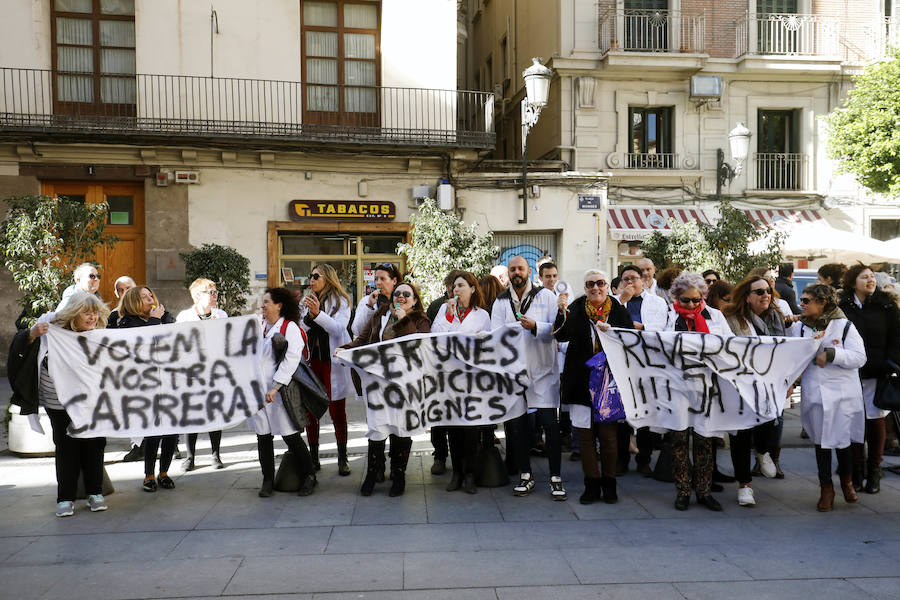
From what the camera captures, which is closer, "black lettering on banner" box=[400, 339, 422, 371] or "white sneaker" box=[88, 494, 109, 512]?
"white sneaker" box=[88, 494, 109, 512]

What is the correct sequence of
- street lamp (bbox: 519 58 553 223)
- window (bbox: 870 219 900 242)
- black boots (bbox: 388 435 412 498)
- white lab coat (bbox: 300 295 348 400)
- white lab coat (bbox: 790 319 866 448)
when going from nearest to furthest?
1. white lab coat (bbox: 790 319 866 448)
2. black boots (bbox: 388 435 412 498)
3. white lab coat (bbox: 300 295 348 400)
4. street lamp (bbox: 519 58 553 223)
5. window (bbox: 870 219 900 242)

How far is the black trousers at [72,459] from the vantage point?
6.11 meters

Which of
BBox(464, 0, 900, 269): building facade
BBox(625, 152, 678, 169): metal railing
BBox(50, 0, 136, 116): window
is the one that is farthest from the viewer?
BBox(625, 152, 678, 169): metal railing

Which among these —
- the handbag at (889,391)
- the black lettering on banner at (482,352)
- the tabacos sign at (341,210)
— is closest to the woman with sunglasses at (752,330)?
the handbag at (889,391)

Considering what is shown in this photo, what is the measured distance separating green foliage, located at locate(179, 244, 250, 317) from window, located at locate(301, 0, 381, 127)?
13.0ft

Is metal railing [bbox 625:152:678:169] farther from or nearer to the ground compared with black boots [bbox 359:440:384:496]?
farther from the ground

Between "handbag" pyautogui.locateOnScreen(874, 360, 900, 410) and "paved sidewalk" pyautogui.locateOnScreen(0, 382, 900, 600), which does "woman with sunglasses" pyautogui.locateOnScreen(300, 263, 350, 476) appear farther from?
"handbag" pyautogui.locateOnScreen(874, 360, 900, 410)

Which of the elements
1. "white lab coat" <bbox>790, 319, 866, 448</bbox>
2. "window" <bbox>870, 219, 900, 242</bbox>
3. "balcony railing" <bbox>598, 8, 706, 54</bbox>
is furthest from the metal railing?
"white lab coat" <bbox>790, 319, 866, 448</bbox>

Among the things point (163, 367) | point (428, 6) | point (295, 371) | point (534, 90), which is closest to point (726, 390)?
point (295, 371)

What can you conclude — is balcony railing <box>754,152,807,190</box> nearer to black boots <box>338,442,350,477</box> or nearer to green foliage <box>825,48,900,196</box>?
green foliage <box>825,48,900,196</box>

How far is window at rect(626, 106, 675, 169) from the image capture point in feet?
66.7

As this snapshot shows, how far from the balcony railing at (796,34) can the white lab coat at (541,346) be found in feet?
54.8

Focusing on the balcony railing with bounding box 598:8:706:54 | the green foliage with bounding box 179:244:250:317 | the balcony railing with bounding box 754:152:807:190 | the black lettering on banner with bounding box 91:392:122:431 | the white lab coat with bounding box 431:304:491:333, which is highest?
the balcony railing with bounding box 598:8:706:54

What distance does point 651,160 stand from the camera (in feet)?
66.8
